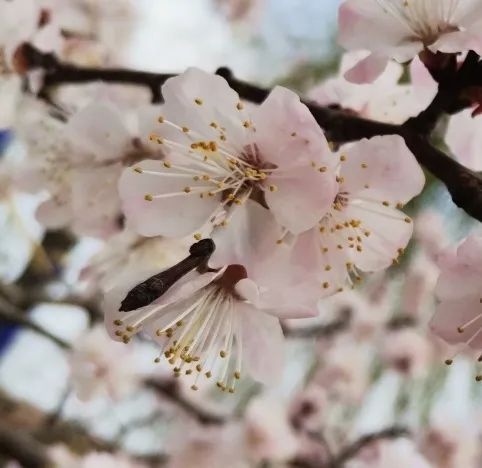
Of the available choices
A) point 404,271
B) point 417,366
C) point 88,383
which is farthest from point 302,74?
point 88,383

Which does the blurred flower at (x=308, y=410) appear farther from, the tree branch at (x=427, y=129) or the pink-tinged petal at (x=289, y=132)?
the pink-tinged petal at (x=289, y=132)

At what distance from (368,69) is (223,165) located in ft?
0.32

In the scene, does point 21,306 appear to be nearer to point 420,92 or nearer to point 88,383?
point 88,383

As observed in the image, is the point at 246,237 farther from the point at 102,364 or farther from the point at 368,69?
the point at 102,364

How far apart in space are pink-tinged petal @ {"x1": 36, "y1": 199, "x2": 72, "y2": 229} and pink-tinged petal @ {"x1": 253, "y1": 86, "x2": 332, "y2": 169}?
0.34m

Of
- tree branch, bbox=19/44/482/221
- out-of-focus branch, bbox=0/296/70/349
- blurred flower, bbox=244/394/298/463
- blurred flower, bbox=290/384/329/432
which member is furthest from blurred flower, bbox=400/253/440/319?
tree branch, bbox=19/44/482/221

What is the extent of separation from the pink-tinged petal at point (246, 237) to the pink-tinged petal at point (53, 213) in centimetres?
32

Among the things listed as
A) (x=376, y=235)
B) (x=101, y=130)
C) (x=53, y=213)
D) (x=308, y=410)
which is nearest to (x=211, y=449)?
(x=308, y=410)

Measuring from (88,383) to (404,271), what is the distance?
2.93 feet

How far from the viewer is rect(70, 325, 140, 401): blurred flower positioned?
114 centimetres

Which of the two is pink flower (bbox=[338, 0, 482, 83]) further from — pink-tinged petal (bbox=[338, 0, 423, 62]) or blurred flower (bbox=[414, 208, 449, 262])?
blurred flower (bbox=[414, 208, 449, 262])

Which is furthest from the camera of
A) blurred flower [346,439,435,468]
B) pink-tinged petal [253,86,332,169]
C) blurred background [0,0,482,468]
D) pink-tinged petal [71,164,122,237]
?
blurred background [0,0,482,468]

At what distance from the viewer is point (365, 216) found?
1.49ft

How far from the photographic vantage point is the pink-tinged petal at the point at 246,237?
1.32 ft
